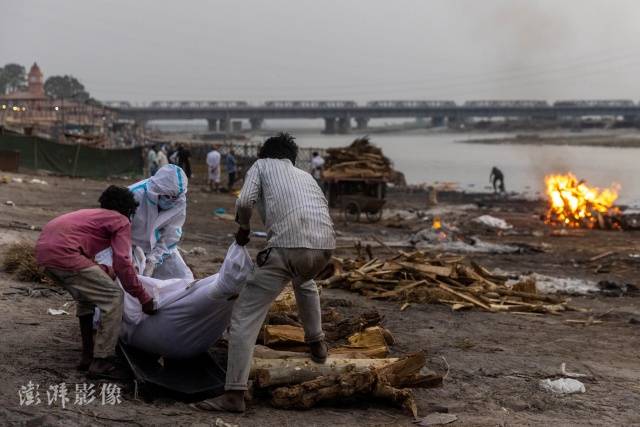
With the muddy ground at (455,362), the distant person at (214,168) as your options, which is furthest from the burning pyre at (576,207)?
the distant person at (214,168)

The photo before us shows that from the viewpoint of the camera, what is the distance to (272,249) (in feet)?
18.6

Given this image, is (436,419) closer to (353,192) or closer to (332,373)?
(332,373)

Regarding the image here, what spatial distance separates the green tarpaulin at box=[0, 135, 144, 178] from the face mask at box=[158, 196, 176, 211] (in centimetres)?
2734

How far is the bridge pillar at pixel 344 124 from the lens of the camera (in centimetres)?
13504

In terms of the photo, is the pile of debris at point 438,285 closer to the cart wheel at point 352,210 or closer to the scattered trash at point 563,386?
the scattered trash at point 563,386

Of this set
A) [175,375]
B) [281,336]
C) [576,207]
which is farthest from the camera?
[576,207]

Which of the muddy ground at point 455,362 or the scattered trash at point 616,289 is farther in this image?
the scattered trash at point 616,289

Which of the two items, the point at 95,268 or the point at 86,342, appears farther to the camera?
the point at 86,342

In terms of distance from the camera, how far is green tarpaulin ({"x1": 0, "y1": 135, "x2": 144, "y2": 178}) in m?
33.1

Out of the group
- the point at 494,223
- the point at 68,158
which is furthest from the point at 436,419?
the point at 68,158

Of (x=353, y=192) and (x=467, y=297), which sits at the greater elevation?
(x=467, y=297)

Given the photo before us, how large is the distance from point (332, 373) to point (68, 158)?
30479mm

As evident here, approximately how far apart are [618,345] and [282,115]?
12508 cm

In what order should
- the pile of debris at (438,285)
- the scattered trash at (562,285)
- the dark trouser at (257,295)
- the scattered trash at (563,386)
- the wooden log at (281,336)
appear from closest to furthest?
1. the dark trouser at (257,295)
2. the wooden log at (281,336)
3. the scattered trash at (563,386)
4. the pile of debris at (438,285)
5. the scattered trash at (562,285)
